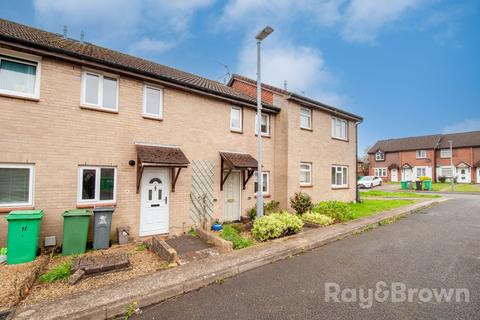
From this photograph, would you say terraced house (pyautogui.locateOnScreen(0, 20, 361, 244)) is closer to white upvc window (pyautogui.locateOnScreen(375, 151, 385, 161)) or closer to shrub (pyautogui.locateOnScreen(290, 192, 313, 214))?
shrub (pyautogui.locateOnScreen(290, 192, 313, 214))

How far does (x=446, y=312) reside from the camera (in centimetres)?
353

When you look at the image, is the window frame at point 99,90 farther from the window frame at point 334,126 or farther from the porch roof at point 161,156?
the window frame at point 334,126

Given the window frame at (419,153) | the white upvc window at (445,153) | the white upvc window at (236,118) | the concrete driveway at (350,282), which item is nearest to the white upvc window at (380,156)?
the window frame at (419,153)

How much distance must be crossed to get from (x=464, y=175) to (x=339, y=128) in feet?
124

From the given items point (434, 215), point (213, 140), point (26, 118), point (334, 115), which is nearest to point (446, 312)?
point (213, 140)

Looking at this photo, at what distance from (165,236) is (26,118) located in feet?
17.1

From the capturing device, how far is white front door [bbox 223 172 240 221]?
10.1 m

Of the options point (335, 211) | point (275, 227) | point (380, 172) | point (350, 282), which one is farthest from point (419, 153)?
point (350, 282)

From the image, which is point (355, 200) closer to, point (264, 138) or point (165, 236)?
point (264, 138)

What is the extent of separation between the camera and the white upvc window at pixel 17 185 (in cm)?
592

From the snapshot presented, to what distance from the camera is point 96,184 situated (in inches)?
277

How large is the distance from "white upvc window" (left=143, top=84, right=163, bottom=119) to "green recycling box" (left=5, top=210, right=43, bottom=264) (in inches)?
166

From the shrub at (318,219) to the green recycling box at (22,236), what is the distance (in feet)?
28.4

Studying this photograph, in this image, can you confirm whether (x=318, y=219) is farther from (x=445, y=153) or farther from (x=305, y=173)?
(x=445, y=153)
